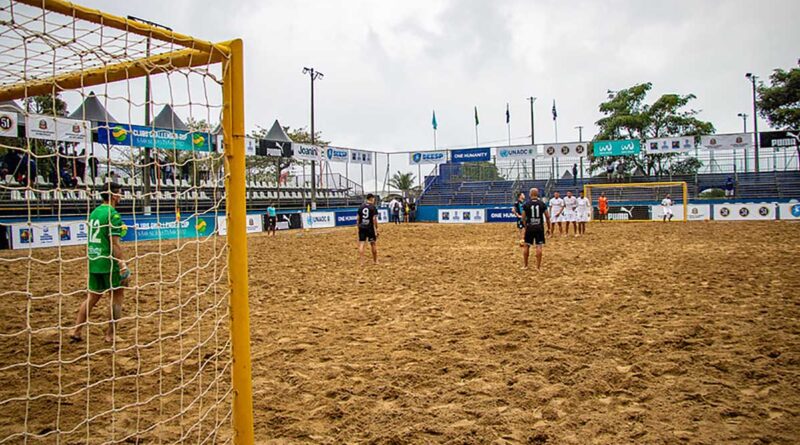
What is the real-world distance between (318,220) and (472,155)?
13.9m

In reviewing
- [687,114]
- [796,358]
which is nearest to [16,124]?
[796,358]

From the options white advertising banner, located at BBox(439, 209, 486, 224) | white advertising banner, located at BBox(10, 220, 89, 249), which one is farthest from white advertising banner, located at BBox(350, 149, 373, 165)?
white advertising banner, located at BBox(10, 220, 89, 249)

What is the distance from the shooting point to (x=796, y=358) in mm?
4715

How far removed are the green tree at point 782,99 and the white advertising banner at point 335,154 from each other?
3321 centimetres

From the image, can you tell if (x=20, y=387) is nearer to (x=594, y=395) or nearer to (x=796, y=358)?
(x=594, y=395)

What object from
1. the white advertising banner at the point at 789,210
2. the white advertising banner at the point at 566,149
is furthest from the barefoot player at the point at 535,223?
the white advertising banner at the point at 566,149

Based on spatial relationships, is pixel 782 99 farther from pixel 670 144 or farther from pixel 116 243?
pixel 116 243

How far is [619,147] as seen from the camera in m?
33.9

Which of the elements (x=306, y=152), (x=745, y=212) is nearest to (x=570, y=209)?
(x=745, y=212)

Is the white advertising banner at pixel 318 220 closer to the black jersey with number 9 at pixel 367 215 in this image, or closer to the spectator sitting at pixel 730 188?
the black jersey with number 9 at pixel 367 215

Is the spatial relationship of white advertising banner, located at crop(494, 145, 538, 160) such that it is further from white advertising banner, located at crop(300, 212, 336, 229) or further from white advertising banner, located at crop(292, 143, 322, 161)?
white advertising banner, located at crop(300, 212, 336, 229)

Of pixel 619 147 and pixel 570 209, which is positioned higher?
pixel 619 147

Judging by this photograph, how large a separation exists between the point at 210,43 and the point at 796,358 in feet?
18.9

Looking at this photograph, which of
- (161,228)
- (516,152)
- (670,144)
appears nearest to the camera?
(161,228)
